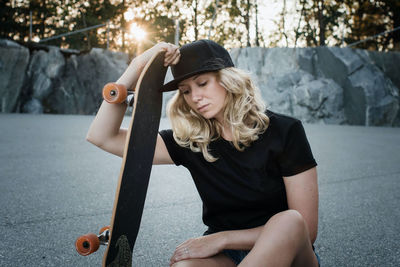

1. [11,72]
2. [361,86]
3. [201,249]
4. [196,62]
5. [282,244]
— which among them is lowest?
[361,86]

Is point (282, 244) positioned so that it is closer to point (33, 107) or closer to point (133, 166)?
point (133, 166)

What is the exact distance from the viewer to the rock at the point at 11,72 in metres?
14.2

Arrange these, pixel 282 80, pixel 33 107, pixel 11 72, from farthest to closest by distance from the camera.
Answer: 1. pixel 282 80
2. pixel 33 107
3. pixel 11 72

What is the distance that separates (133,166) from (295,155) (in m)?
0.67

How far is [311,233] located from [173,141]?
766mm

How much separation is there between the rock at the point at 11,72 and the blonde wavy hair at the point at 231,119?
578 inches

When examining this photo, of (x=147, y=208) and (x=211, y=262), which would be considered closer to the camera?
(x=211, y=262)

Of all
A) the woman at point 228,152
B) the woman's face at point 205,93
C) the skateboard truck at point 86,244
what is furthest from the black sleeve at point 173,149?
the skateboard truck at point 86,244

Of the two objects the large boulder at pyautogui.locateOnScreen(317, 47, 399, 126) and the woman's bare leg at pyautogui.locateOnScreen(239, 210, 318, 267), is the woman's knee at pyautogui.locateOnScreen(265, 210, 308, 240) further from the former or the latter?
the large boulder at pyautogui.locateOnScreen(317, 47, 399, 126)

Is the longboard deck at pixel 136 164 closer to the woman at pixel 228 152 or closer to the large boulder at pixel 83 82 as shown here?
the woman at pixel 228 152

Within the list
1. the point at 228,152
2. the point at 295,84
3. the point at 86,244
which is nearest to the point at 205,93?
the point at 228,152

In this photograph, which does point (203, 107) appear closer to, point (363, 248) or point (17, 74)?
point (363, 248)

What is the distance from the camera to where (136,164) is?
1.39 m

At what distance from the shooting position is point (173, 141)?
1765mm
